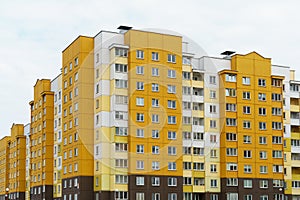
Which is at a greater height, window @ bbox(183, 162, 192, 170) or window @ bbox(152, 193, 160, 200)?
window @ bbox(183, 162, 192, 170)

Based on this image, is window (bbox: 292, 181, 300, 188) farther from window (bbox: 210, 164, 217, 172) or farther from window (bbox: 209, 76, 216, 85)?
window (bbox: 209, 76, 216, 85)

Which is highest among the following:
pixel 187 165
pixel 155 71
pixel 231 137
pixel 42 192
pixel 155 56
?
pixel 155 56

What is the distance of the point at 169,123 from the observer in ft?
245

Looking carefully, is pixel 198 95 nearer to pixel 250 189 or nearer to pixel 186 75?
pixel 186 75

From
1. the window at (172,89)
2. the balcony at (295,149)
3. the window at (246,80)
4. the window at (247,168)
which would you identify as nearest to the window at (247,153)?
the window at (247,168)

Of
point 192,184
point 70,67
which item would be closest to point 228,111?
point 192,184

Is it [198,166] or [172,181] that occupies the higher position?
[198,166]

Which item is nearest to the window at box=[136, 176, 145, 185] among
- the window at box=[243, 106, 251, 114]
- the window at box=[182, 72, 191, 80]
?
the window at box=[182, 72, 191, 80]

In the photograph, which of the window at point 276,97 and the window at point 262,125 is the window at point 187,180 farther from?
the window at point 276,97

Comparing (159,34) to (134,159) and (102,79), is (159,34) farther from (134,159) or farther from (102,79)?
(134,159)

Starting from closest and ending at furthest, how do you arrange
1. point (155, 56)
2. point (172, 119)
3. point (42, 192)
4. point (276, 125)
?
point (172, 119)
point (155, 56)
point (276, 125)
point (42, 192)

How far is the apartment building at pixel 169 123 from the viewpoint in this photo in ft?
236

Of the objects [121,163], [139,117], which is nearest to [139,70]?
[139,117]

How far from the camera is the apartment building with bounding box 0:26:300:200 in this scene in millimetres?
72062
